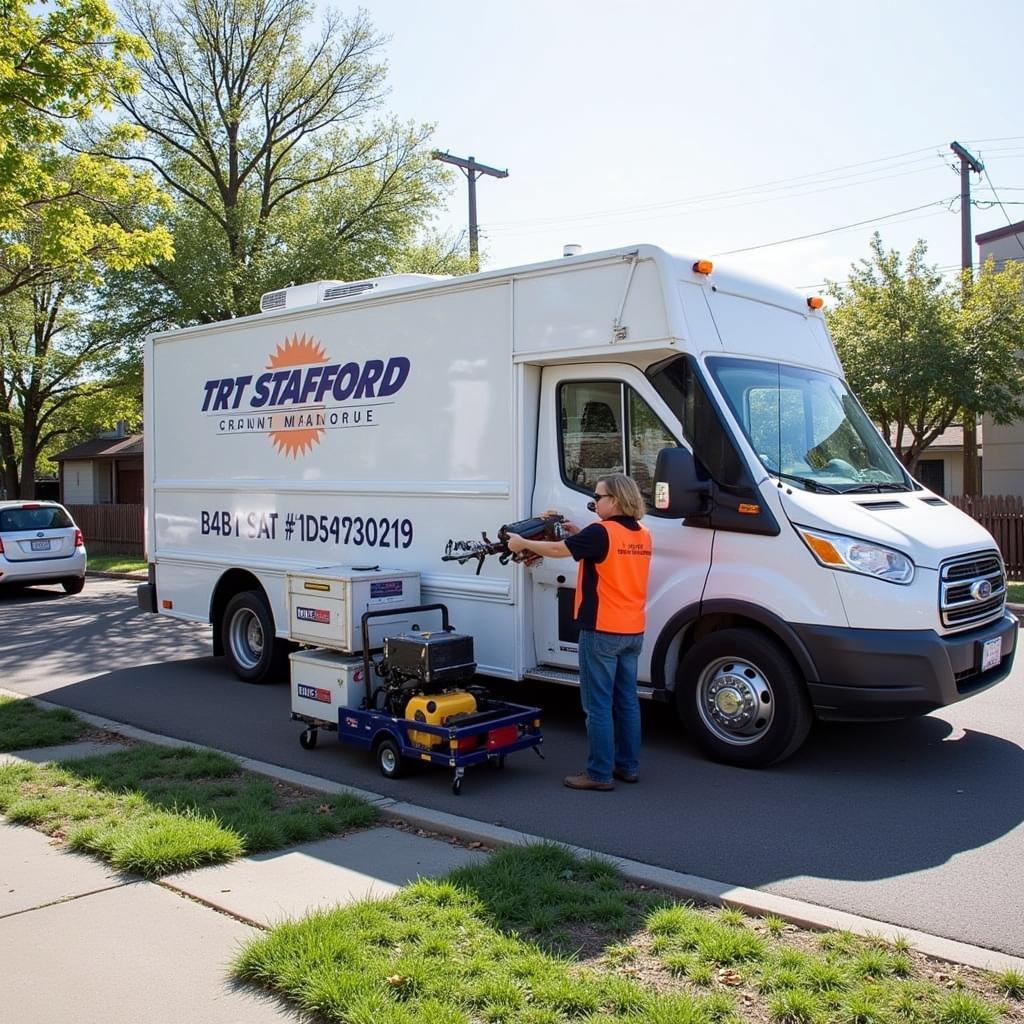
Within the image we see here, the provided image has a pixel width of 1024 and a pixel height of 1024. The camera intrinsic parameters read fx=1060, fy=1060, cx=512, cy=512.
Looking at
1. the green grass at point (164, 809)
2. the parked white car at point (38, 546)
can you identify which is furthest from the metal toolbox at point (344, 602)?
the parked white car at point (38, 546)

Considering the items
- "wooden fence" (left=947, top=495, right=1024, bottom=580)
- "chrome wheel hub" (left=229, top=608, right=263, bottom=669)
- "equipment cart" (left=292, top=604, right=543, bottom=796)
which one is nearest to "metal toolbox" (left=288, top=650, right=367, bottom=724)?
"equipment cart" (left=292, top=604, right=543, bottom=796)

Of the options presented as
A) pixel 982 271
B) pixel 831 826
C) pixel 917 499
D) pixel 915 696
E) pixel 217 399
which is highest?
pixel 982 271

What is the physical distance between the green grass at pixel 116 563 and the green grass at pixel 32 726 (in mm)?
14731

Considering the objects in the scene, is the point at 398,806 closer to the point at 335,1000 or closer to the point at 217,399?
the point at 335,1000

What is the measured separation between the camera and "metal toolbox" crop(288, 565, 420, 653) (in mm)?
7156

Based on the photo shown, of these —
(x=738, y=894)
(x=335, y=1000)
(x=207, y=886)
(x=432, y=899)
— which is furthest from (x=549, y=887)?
(x=207, y=886)

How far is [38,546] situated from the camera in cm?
1727

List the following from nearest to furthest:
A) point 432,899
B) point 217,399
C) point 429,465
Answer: point 432,899 → point 429,465 → point 217,399

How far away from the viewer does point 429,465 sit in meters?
7.97

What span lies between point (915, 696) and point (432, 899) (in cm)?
307

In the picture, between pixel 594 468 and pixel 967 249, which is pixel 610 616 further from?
pixel 967 249

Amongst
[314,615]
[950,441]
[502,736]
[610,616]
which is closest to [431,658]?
[502,736]

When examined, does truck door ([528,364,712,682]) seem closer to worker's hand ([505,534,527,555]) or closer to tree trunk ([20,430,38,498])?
worker's hand ([505,534,527,555])

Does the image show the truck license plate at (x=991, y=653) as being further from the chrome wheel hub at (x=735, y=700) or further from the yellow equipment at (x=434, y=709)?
the yellow equipment at (x=434, y=709)
